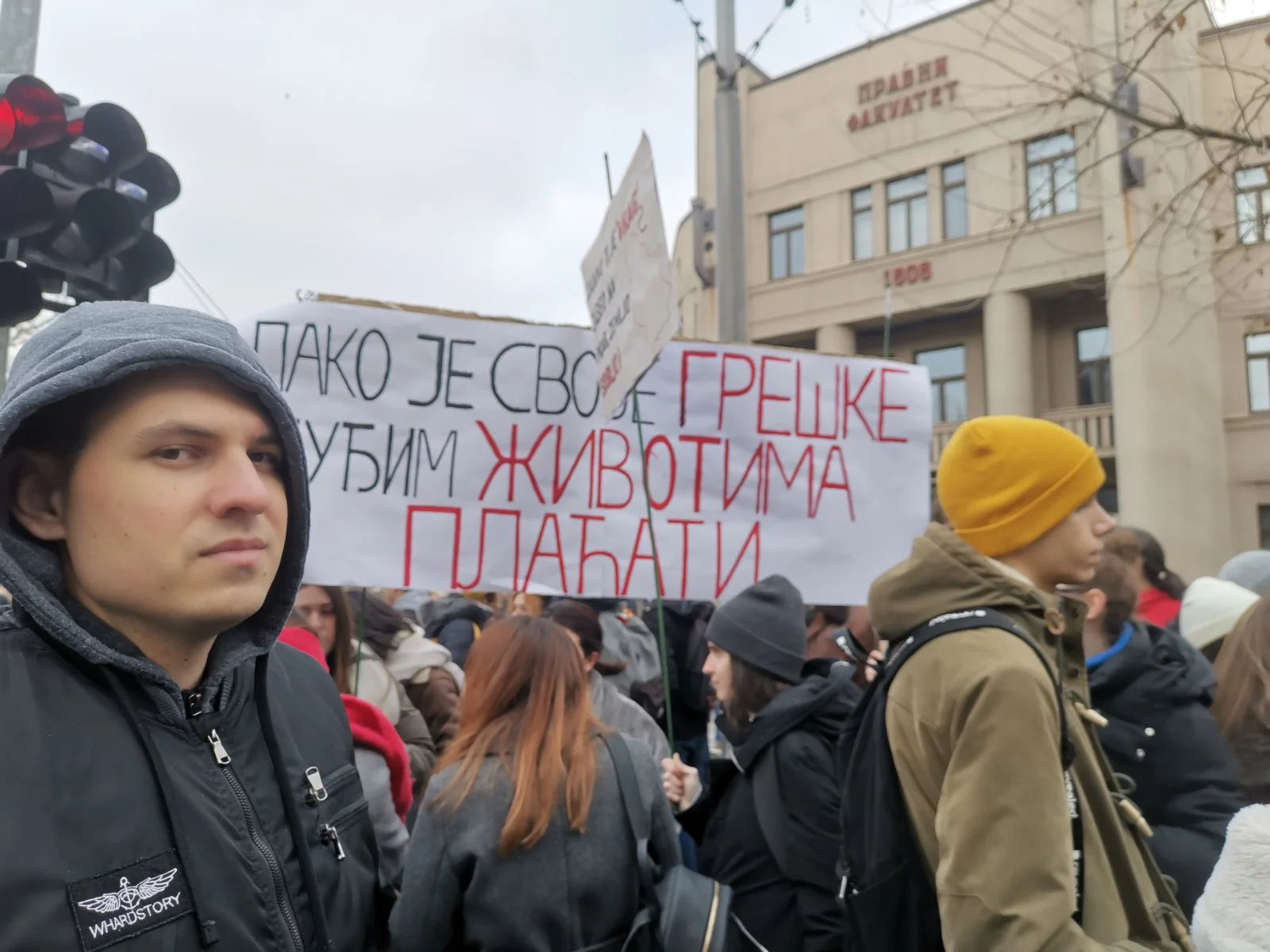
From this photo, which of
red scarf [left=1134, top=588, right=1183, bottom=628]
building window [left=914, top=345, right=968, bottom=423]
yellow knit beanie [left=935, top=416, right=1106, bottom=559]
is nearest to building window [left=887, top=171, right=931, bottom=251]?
building window [left=914, top=345, right=968, bottom=423]

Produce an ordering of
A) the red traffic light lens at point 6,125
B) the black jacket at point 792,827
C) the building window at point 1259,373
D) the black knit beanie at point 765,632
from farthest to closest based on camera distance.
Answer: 1. the building window at point 1259,373
2. the red traffic light lens at point 6,125
3. the black knit beanie at point 765,632
4. the black jacket at point 792,827

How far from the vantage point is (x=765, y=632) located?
3.21 metres

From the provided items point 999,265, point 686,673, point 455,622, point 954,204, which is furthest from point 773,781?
point 954,204

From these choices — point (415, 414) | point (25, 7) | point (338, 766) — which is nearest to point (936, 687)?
point (338, 766)

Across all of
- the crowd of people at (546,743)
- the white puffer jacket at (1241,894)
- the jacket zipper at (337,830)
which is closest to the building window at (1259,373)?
the crowd of people at (546,743)

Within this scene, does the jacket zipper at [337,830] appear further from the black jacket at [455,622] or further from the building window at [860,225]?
the building window at [860,225]

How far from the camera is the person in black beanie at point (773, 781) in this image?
9.36ft

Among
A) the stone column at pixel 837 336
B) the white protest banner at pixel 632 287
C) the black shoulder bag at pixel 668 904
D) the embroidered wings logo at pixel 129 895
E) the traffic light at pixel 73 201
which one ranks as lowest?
the black shoulder bag at pixel 668 904

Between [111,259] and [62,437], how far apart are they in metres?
3.14

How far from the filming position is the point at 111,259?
387 cm

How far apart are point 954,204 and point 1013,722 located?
21.1 metres

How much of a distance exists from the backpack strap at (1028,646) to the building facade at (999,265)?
13682 mm

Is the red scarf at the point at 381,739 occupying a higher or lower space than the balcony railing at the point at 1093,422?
lower

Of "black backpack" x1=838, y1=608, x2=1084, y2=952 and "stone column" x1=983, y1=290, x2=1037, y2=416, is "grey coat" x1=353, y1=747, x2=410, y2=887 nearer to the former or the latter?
"black backpack" x1=838, y1=608, x2=1084, y2=952
